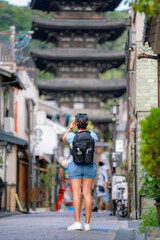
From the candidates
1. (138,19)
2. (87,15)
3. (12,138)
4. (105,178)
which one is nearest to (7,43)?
(12,138)

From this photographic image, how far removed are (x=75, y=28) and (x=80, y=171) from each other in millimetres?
41497

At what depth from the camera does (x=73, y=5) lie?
5100 cm

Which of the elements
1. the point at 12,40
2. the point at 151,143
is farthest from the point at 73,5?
the point at 151,143

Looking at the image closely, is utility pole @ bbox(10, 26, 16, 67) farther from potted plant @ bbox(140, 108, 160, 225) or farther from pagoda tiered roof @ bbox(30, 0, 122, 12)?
pagoda tiered roof @ bbox(30, 0, 122, 12)

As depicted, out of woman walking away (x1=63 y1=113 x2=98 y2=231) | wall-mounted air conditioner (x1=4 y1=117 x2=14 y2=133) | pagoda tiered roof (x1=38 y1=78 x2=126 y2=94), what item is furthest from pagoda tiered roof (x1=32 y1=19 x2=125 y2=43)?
woman walking away (x1=63 y1=113 x2=98 y2=231)

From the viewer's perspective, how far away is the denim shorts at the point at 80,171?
909 cm

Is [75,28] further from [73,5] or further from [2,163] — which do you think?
[2,163]

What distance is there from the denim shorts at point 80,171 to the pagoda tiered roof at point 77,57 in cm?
3944

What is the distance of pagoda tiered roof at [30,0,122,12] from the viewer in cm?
5000

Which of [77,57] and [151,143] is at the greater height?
[77,57]

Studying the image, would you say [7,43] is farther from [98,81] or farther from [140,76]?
[98,81]

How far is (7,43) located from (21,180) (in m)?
6.78

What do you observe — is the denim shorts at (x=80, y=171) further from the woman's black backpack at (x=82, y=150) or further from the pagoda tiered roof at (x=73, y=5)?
the pagoda tiered roof at (x=73, y=5)

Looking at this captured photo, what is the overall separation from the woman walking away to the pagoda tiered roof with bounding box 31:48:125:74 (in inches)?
1552
